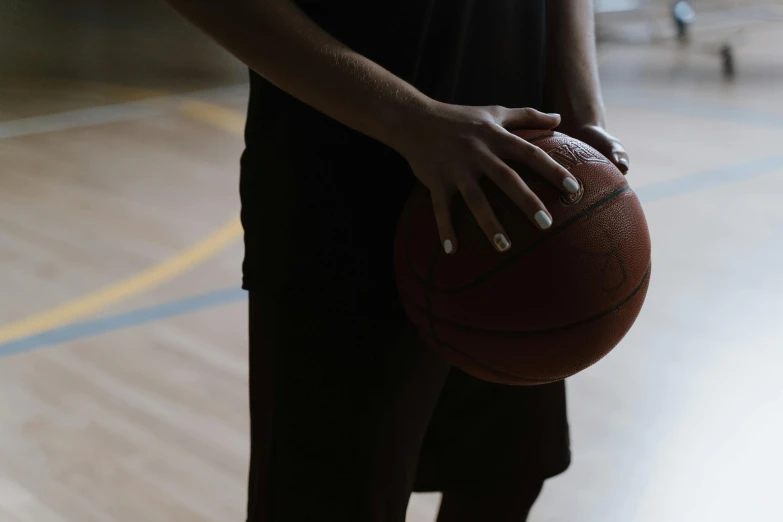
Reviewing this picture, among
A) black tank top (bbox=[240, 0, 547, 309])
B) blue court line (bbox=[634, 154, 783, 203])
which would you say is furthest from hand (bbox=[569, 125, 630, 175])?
blue court line (bbox=[634, 154, 783, 203])

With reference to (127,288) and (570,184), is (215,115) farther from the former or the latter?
(570,184)

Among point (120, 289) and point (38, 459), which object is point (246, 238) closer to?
point (38, 459)

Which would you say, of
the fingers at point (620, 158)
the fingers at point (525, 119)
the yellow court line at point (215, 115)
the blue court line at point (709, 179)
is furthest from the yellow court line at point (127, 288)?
the fingers at point (525, 119)

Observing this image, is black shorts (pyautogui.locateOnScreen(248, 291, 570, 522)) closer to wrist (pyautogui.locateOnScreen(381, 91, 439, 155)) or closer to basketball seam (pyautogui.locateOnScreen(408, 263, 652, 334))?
basketball seam (pyautogui.locateOnScreen(408, 263, 652, 334))

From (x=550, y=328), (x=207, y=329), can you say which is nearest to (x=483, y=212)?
(x=550, y=328)

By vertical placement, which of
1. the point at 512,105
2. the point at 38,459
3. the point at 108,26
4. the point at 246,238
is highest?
the point at 512,105

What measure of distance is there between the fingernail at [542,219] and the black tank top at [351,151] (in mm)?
185

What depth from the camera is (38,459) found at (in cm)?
185

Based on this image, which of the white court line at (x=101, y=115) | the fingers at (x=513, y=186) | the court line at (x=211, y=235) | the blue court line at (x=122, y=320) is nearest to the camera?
the fingers at (x=513, y=186)

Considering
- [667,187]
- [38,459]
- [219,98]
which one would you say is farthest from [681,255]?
[219,98]

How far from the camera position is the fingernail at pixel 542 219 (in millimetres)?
801

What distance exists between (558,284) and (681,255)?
7.07 ft

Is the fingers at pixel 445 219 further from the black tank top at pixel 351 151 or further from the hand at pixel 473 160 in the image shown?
the black tank top at pixel 351 151

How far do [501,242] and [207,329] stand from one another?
1726 mm
